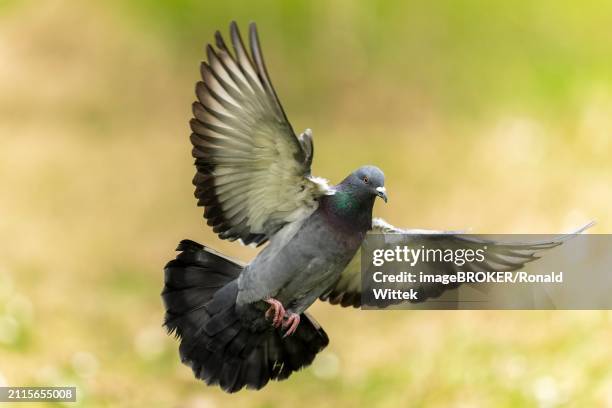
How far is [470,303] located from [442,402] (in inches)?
48.5

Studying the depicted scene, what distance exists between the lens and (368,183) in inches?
112

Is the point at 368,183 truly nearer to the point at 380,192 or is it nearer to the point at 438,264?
the point at 380,192

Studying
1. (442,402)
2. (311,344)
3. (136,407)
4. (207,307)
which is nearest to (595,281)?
(442,402)

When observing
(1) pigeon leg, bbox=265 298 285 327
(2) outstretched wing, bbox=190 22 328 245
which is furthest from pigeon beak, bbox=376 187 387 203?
(1) pigeon leg, bbox=265 298 285 327

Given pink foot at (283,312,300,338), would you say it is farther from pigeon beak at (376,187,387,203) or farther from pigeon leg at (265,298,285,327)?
pigeon beak at (376,187,387,203)

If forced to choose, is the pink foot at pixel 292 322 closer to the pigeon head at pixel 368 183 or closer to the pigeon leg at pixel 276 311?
the pigeon leg at pixel 276 311

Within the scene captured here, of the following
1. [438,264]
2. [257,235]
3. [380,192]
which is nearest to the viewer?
[380,192]

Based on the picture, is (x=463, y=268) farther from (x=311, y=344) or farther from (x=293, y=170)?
(x=293, y=170)

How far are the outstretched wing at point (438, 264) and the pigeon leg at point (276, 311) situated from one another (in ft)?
1.31

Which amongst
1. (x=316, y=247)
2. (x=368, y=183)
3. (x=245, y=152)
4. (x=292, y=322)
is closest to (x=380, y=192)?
(x=368, y=183)

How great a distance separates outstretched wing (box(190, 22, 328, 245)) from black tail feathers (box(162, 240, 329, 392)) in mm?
180

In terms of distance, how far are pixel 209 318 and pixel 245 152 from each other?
2.16 ft

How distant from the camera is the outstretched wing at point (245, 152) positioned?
2.68 metres

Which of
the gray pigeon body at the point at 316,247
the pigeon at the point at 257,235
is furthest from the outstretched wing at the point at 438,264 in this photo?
the gray pigeon body at the point at 316,247
